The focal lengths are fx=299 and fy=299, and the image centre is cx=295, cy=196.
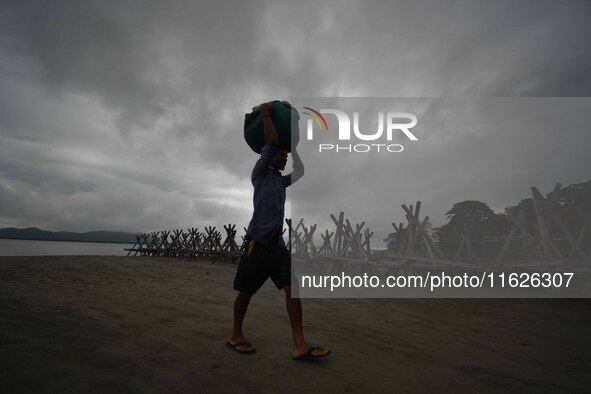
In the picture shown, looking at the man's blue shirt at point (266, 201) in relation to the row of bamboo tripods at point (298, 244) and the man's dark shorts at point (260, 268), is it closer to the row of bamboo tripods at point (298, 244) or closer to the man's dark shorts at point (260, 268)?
the man's dark shorts at point (260, 268)

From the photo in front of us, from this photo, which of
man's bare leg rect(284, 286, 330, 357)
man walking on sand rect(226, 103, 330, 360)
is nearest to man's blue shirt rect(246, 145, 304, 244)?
man walking on sand rect(226, 103, 330, 360)

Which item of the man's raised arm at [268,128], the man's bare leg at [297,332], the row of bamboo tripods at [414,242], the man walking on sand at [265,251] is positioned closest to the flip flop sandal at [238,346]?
the man walking on sand at [265,251]

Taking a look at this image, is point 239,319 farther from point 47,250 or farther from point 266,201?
point 47,250

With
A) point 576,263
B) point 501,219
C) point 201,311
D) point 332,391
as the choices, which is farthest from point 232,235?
point 501,219

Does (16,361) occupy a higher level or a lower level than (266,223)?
lower

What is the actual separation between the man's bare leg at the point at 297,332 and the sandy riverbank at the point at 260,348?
0.10 metres

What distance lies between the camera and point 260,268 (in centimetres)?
263

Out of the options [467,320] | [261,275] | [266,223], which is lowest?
[467,320]

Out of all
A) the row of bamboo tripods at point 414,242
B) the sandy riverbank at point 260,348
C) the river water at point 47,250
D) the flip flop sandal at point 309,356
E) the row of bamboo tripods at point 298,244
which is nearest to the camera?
the sandy riverbank at point 260,348

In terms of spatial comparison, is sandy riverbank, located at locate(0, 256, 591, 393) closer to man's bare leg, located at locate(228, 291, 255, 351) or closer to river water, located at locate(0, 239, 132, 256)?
man's bare leg, located at locate(228, 291, 255, 351)

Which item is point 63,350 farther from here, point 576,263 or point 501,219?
point 501,219

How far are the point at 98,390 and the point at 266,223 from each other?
1.59m

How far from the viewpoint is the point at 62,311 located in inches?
135

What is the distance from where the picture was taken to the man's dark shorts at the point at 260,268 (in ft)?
8.61
